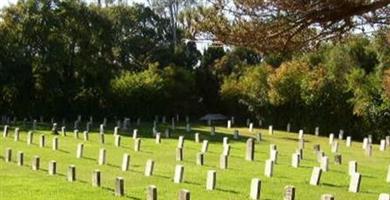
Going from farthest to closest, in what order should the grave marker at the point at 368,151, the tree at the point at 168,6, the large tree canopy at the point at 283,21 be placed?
the tree at the point at 168,6 → the grave marker at the point at 368,151 → the large tree canopy at the point at 283,21

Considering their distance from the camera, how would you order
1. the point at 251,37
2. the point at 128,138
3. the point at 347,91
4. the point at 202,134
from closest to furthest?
1. the point at 251,37
2. the point at 128,138
3. the point at 202,134
4. the point at 347,91

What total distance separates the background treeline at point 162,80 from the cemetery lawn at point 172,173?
8314mm

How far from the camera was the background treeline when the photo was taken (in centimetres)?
3756

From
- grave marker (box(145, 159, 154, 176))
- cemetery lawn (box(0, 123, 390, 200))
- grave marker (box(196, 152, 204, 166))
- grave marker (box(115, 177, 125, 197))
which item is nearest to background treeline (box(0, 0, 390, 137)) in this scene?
cemetery lawn (box(0, 123, 390, 200))

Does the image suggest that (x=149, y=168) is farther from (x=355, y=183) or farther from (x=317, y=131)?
(x=317, y=131)

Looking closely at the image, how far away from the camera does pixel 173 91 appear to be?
1833 inches

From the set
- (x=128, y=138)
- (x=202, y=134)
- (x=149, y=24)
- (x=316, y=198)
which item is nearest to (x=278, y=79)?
(x=202, y=134)

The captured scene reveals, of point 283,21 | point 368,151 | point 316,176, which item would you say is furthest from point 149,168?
point 368,151

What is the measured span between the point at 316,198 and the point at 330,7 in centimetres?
472

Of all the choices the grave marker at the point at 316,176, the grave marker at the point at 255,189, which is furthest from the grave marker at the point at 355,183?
the grave marker at the point at 255,189

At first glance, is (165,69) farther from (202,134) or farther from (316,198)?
(316,198)

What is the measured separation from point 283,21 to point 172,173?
23.2 feet

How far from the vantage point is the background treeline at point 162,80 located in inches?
1479

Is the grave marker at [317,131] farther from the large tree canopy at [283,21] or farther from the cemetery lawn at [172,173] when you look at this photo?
the large tree canopy at [283,21]
